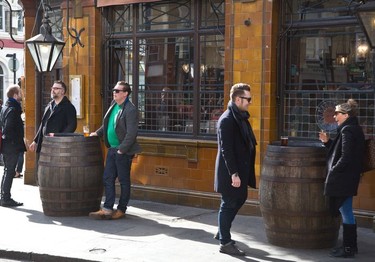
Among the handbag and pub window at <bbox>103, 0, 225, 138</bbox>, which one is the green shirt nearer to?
pub window at <bbox>103, 0, 225, 138</bbox>

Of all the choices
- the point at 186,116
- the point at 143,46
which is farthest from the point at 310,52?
the point at 143,46

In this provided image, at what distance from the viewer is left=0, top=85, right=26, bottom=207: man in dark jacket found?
9.90 metres

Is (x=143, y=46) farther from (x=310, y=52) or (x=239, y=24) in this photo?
(x=310, y=52)

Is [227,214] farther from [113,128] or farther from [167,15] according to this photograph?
[167,15]

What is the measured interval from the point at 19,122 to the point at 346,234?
551 centimetres

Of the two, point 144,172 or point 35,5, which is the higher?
point 35,5

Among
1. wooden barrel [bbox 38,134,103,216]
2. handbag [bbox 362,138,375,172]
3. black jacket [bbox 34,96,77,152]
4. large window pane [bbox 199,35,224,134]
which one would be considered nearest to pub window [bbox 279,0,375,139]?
large window pane [bbox 199,35,224,134]

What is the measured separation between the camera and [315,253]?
22.6ft

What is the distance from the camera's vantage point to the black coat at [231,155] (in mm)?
6752

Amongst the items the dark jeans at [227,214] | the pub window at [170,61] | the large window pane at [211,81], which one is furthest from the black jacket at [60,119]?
the dark jeans at [227,214]

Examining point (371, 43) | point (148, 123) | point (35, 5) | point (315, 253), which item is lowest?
point (315, 253)

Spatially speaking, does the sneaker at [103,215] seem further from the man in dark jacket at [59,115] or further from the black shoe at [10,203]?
the black shoe at [10,203]

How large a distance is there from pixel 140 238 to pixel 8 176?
128 inches

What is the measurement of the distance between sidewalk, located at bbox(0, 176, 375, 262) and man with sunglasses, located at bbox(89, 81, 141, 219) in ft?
0.80
